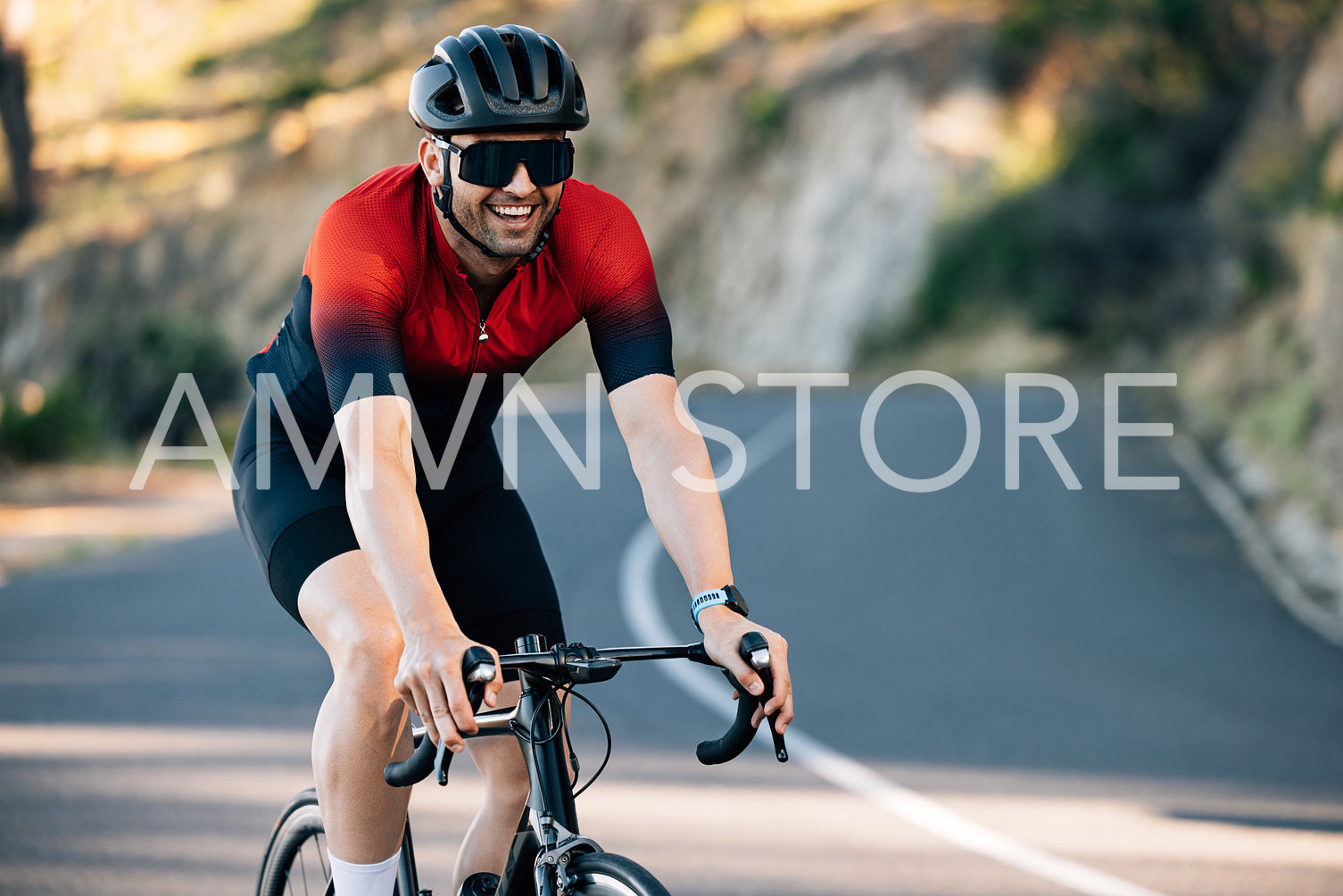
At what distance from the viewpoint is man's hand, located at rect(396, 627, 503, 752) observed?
225cm

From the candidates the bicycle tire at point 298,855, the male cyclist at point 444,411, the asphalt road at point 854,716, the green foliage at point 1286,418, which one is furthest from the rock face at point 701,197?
the male cyclist at point 444,411

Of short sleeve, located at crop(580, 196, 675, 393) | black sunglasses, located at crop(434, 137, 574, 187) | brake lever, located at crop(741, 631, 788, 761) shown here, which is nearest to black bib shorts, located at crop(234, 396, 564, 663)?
short sleeve, located at crop(580, 196, 675, 393)

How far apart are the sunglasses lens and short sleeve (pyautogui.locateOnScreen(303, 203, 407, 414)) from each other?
0.83 feet

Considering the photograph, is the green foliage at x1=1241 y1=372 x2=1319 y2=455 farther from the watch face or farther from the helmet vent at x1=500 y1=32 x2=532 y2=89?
the helmet vent at x1=500 y1=32 x2=532 y2=89

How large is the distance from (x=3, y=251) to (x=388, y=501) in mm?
45152

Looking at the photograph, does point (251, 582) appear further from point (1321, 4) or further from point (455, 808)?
point (1321, 4)

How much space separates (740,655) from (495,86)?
117cm

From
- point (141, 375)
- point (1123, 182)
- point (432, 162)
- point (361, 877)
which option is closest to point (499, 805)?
point (361, 877)

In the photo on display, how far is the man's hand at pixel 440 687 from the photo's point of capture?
2252mm

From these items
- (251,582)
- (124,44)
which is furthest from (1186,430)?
(124,44)

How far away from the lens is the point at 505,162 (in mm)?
2730

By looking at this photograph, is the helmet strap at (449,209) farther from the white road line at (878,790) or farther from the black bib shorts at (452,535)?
the white road line at (878,790)

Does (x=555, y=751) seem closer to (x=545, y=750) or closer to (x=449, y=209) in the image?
(x=545, y=750)

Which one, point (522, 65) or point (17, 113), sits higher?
point (17, 113)
